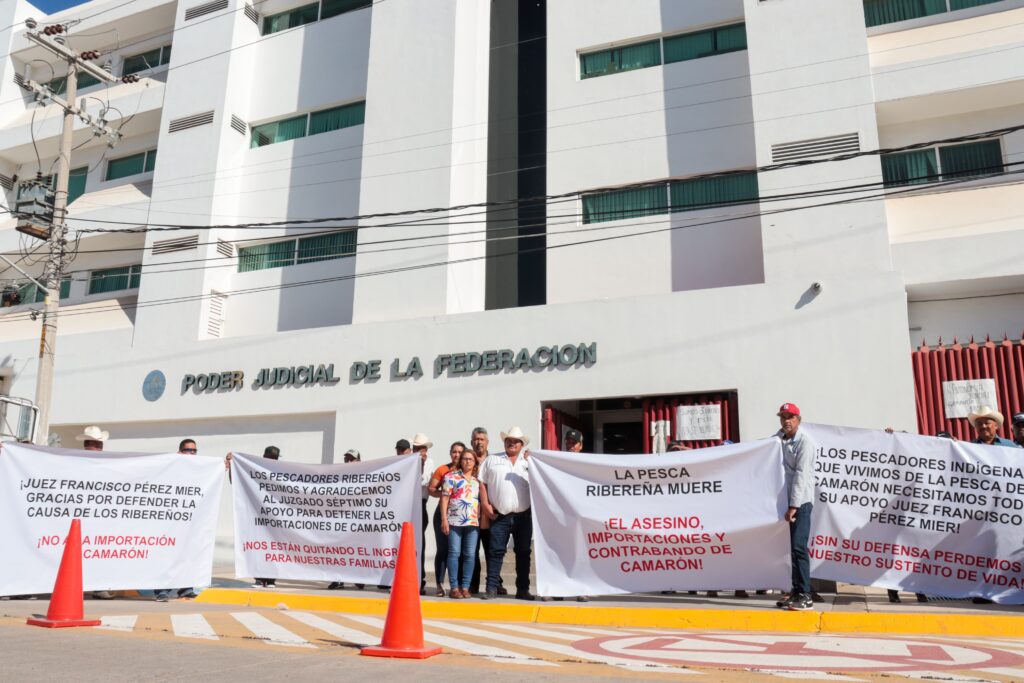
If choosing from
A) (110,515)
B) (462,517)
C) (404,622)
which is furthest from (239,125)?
(404,622)

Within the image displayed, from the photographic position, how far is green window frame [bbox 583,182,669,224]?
1644 centimetres

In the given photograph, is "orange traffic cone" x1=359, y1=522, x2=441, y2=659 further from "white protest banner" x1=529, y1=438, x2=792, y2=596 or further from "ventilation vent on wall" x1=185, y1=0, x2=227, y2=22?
"ventilation vent on wall" x1=185, y1=0, x2=227, y2=22

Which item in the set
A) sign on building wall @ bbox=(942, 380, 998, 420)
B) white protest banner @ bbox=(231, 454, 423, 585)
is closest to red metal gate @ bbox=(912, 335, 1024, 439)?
sign on building wall @ bbox=(942, 380, 998, 420)

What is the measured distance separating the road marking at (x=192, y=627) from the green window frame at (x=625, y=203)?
37.3 ft

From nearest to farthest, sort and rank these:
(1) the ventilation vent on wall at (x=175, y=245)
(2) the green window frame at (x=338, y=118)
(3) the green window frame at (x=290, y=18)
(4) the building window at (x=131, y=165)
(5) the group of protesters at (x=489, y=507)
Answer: (5) the group of protesters at (x=489, y=507)
(2) the green window frame at (x=338, y=118)
(1) the ventilation vent on wall at (x=175, y=245)
(3) the green window frame at (x=290, y=18)
(4) the building window at (x=131, y=165)

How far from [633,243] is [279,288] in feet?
28.0

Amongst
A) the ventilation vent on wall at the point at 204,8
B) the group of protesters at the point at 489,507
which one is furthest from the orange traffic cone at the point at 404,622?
the ventilation vent on wall at the point at 204,8

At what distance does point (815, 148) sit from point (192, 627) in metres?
12.2

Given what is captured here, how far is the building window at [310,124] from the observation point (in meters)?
20.0

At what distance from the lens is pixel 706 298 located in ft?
45.3

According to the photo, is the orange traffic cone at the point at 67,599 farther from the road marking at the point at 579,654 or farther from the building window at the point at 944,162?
the building window at the point at 944,162

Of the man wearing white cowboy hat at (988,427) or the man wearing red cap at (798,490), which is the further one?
the man wearing white cowboy hat at (988,427)

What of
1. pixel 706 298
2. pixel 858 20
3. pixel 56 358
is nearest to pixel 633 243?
pixel 706 298

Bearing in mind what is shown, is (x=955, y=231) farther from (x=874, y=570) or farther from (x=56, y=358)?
(x=56, y=358)
